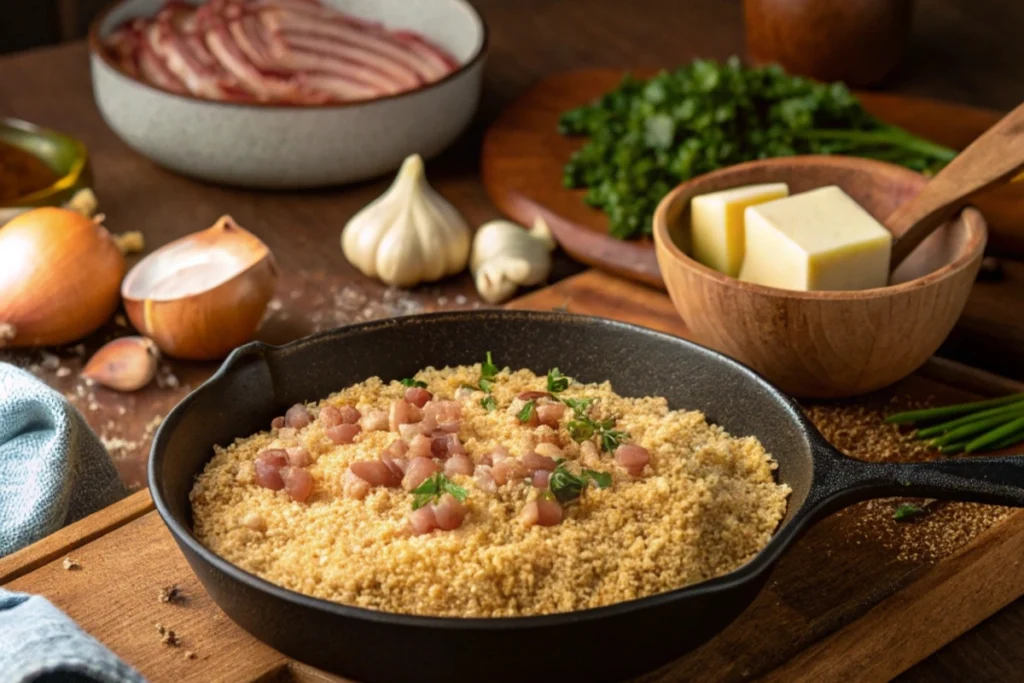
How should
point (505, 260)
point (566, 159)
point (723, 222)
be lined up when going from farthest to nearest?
point (566, 159) < point (505, 260) < point (723, 222)

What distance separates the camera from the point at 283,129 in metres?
2.08

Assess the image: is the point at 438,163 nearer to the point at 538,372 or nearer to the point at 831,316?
the point at 538,372

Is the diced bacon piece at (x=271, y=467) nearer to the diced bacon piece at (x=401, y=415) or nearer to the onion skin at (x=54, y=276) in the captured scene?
the diced bacon piece at (x=401, y=415)

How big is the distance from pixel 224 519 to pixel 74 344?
0.75 meters

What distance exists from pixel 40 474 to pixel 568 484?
0.60 m

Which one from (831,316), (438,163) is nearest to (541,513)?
(831,316)

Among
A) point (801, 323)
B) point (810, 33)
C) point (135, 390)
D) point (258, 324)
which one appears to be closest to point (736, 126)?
point (810, 33)

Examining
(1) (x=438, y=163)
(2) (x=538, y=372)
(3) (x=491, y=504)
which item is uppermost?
(3) (x=491, y=504)

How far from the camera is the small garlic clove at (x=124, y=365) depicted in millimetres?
1743

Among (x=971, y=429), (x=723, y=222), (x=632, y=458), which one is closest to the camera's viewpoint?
(x=632, y=458)

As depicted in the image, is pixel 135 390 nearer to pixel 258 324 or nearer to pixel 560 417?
pixel 258 324

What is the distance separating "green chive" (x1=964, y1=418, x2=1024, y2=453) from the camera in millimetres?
1489

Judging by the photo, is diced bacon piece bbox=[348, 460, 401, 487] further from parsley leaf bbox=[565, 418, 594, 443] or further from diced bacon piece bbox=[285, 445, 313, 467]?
parsley leaf bbox=[565, 418, 594, 443]

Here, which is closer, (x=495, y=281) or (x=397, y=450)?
(x=397, y=450)
